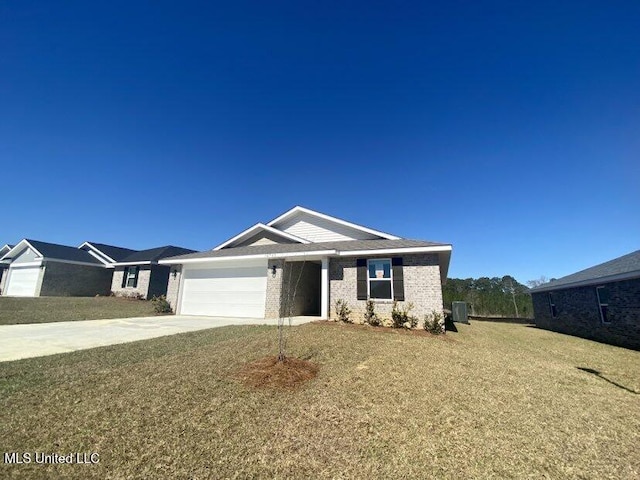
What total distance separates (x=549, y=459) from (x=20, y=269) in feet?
123

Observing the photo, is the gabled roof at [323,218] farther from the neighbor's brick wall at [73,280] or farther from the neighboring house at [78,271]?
the neighbor's brick wall at [73,280]

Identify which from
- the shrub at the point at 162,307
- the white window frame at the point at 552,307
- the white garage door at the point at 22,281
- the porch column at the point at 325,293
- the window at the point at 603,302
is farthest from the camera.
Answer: the white garage door at the point at 22,281

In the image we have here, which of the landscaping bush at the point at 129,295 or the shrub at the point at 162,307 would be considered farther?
the landscaping bush at the point at 129,295

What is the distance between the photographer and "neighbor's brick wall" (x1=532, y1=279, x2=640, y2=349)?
40.4ft

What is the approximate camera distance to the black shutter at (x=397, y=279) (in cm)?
1186

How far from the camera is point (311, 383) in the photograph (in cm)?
516

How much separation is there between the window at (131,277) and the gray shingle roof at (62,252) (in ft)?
12.8

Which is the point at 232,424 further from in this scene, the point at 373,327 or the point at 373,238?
the point at 373,238

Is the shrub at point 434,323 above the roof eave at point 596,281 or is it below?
below

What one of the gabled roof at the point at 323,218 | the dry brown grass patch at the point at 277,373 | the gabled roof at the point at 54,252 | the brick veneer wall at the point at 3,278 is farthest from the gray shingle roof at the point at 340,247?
the brick veneer wall at the point at 3,278

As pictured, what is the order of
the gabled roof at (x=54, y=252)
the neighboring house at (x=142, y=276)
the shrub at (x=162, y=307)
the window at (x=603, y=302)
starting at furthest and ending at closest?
the gabled roof at (x=54, y=252) < the neighboring house at (x=142, y=276) < the shrub at (x=162, y=307) < the window at (x=603, y=302)

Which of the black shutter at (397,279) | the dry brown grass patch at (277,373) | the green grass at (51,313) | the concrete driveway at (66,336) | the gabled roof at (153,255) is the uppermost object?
the gabled roof at (153,255)

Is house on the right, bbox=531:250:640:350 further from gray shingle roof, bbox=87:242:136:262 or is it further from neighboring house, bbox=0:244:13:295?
neighboring house, bbox=0:244:13:295

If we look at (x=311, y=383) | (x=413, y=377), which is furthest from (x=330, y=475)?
(x=413, y=377)
